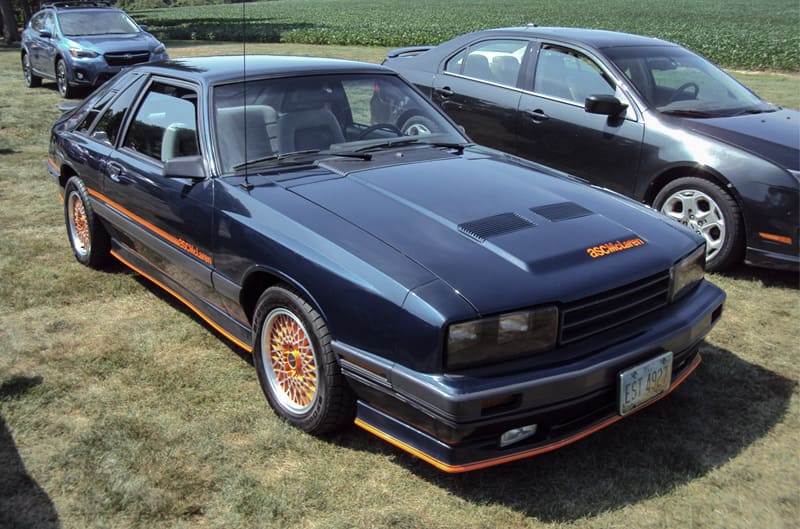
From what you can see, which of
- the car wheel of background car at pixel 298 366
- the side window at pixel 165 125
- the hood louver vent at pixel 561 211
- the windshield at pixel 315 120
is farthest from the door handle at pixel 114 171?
the hood louver vent at pixel 561 211

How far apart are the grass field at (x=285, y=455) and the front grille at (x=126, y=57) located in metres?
9.48

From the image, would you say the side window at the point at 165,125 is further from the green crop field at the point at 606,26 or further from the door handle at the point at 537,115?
the green crop field at the point at 606,26

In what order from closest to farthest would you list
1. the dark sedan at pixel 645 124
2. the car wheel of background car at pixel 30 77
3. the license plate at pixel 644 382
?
the license plate at pixel 644 382 < the dark sedan at pixel 645 124 < the car wheel of background car at pixel 30 77

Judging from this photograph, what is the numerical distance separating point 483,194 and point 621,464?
1.30 meters

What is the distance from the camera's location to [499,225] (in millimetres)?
3084

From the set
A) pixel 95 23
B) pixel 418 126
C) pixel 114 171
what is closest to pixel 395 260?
pixel 418 126

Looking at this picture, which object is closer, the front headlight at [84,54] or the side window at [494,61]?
the side window at [494,61]

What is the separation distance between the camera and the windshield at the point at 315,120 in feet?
12.2

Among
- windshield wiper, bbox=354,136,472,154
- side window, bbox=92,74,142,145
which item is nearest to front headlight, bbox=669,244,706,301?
windshield wiper, bbox=354,136,472,154

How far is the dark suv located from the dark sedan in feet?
25.6

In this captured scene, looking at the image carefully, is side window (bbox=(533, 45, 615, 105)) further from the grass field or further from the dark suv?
the dark suv

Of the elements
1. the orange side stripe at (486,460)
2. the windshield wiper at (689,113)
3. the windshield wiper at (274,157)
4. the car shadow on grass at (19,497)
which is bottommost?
the car shadow on grass at (19,497)

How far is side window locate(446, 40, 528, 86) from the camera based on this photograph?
6.48 m

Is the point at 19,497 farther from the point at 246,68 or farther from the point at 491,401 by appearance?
the point at 246,68
